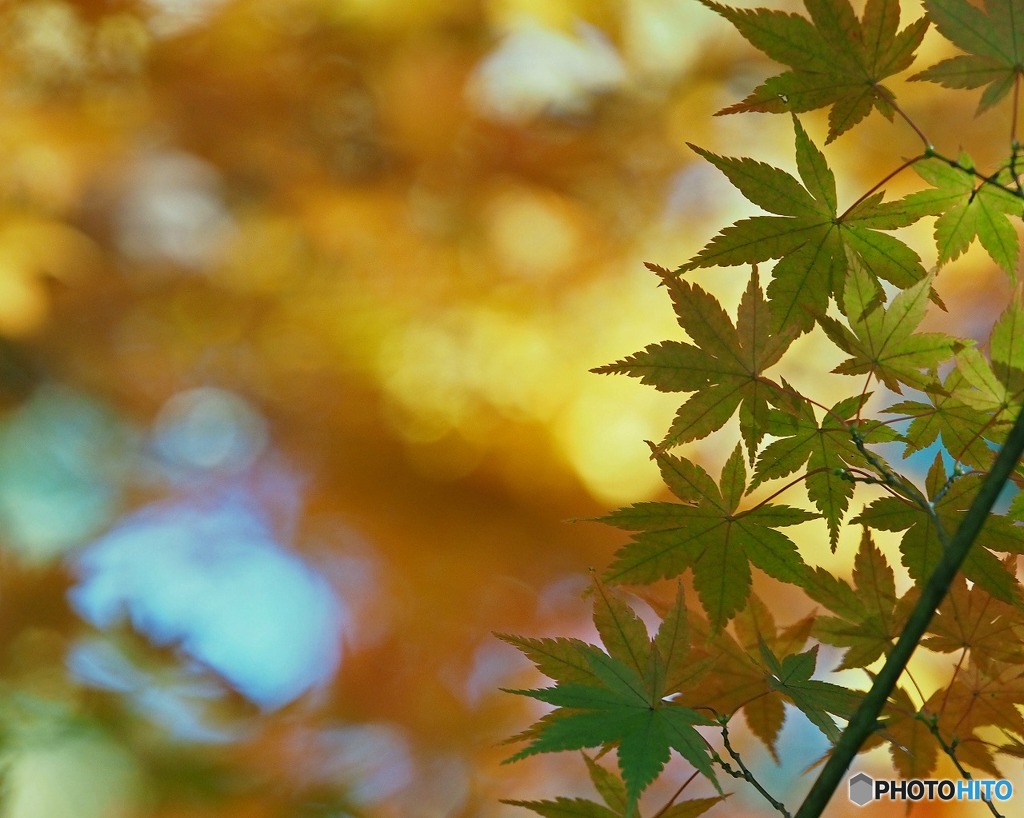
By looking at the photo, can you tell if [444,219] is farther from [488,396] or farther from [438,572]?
[438,572]

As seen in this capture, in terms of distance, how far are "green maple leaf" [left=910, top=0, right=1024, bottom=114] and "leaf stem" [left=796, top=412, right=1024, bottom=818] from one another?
143 millimetres

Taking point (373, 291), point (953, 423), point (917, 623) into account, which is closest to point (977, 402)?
point (953, 423)

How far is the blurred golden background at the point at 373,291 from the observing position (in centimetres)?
109

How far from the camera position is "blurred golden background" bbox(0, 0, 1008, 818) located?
3.57ft

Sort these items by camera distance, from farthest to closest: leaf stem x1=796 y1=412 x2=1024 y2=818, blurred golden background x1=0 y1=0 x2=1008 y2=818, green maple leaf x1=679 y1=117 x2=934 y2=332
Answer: blurred golden background x1=0 y1=0 x2=1008 y2=818, green maple leaf x1=679 y1=117 x2=934 y2=332, leaf stem x1=796 y1=412 x2=1024 y2=818

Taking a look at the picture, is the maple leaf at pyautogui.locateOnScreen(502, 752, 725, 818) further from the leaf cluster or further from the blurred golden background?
the blurred golden background

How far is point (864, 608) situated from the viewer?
324mm

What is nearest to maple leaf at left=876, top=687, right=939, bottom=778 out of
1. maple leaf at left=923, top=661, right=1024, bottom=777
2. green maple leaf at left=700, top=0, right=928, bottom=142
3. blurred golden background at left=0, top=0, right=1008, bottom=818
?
maple leaf at left=923, top=661, right=1024, bottom=777

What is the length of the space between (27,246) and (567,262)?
27.9 inches

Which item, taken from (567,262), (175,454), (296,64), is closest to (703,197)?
(567,262)

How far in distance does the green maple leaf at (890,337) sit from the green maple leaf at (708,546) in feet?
0.19

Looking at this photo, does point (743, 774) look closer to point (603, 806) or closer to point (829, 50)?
point (603, 806)

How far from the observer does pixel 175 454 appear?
113 cm

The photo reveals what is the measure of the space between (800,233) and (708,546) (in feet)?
0.39
